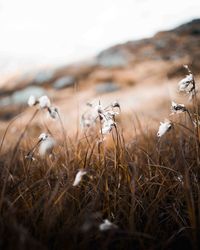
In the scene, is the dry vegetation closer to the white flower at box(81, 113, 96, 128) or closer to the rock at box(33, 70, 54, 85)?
the white flower at box(81, 113, 96, 128)

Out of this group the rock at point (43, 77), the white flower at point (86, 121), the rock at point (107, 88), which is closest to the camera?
the white flower at point (86, 121)

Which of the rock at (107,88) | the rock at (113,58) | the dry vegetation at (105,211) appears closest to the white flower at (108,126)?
the dry vegetation at (105,211)

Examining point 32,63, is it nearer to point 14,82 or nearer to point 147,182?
point 14,82

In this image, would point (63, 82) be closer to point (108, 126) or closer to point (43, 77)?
point (43, 77)

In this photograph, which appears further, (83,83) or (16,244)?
(83,83)

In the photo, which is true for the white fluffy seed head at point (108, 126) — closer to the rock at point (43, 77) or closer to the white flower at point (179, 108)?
the white flower at point (179, 108)

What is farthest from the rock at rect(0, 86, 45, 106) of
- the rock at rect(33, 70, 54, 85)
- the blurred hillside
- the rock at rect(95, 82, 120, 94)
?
the rock at rect(95, 82, 120, 94)

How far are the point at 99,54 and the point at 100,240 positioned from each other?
4159 centimetres

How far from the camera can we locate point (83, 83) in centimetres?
3406

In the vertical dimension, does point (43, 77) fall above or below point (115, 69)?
Answer: below

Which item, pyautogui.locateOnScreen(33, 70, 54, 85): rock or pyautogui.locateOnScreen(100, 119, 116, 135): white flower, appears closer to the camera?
pyautogui.locateOnScreen(100, 119, 116, 135): white flower

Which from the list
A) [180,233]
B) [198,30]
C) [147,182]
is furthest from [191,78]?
[198,30]

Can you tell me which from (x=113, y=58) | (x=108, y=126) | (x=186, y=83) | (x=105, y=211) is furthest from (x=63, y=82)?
(x=105, y=211)

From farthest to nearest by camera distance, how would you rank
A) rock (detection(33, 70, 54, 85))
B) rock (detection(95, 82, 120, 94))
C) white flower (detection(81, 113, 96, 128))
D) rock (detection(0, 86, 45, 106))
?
rock (detection(33, 70, 54, 85)) → rock (detection(0, 86, 45, 106)) → rock (detection(95, 82, 120, 94)) → white flower (detection(81, 113, 96, 128))
